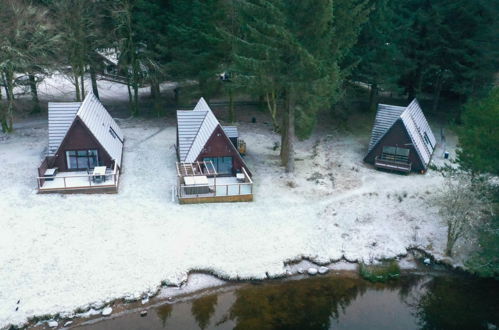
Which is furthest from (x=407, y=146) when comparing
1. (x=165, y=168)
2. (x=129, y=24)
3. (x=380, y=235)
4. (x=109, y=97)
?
(x=109, y=97)

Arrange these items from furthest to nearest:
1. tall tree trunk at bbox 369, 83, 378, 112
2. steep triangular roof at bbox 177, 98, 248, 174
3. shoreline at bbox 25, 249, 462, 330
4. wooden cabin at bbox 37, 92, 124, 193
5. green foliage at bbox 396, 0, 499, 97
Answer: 1. tall tree trunk at bbox 369, 83, 378, 112
2. green foliage at bbox 396, 0, 499, 97
3. steep triangular roof at bbox 177, 98, 248, 174
4. wooden cabin at bbox 37, 92, 124, 193
5. shoreline at bbox 25, 249, 462, 330

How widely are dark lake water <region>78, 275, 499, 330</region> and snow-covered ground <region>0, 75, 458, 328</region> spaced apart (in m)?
1.25

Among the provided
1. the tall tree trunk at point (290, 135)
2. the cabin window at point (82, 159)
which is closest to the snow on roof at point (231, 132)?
the tall tree trunk at point (290, 135)

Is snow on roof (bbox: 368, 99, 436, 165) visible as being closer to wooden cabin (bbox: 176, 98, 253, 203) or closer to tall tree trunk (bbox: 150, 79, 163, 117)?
wooden cabin (bbox: 176, 98, 253, 203)

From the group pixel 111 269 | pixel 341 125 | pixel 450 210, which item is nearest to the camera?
pixel 111 269

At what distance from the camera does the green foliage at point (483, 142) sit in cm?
2122

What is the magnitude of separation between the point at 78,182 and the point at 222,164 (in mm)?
8727

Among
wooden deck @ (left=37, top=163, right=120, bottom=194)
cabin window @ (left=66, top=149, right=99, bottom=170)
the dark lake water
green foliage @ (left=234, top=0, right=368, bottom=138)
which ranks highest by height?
green foliage @ (left=234, top=0, right=368, bottom=138)

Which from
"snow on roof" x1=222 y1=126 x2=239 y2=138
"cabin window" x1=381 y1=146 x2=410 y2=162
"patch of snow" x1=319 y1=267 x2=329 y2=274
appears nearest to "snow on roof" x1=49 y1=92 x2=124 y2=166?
"snow on roof" x1=222 y1=126 x2=239 y2=138

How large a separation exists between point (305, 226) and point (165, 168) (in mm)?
→ 10690

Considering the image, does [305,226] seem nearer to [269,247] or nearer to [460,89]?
[269,247]

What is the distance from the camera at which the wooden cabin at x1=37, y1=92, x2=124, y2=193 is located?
2670 cm

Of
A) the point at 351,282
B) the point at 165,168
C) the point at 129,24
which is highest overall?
the point at 129,24

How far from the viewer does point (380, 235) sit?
24.3m
